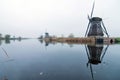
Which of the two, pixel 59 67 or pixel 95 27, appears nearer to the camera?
pixel 59 67

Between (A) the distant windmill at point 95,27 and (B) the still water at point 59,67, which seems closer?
(B) the still water at point 59,67

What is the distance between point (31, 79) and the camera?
14883mm

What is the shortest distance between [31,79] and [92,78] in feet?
16.3

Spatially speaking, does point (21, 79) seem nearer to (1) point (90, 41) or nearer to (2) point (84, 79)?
(2) point (84, 79)

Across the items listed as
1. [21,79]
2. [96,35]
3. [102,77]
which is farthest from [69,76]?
[96,35]

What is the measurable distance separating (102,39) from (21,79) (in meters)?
63.2

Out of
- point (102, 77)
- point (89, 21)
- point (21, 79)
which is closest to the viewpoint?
point (21, 79)

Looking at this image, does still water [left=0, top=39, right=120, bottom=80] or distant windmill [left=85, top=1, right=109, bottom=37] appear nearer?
still water [left=0, top=39, right=120, bottom=80]

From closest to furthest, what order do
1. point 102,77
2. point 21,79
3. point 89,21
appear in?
1. point 21,79
2. point 102,77
3. point 89,21

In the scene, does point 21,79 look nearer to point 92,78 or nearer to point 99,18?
point 92,78

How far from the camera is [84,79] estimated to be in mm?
15219

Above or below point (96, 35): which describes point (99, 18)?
above

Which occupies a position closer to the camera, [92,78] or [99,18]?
[92,78]

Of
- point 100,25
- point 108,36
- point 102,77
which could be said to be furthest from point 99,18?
point 102,77
